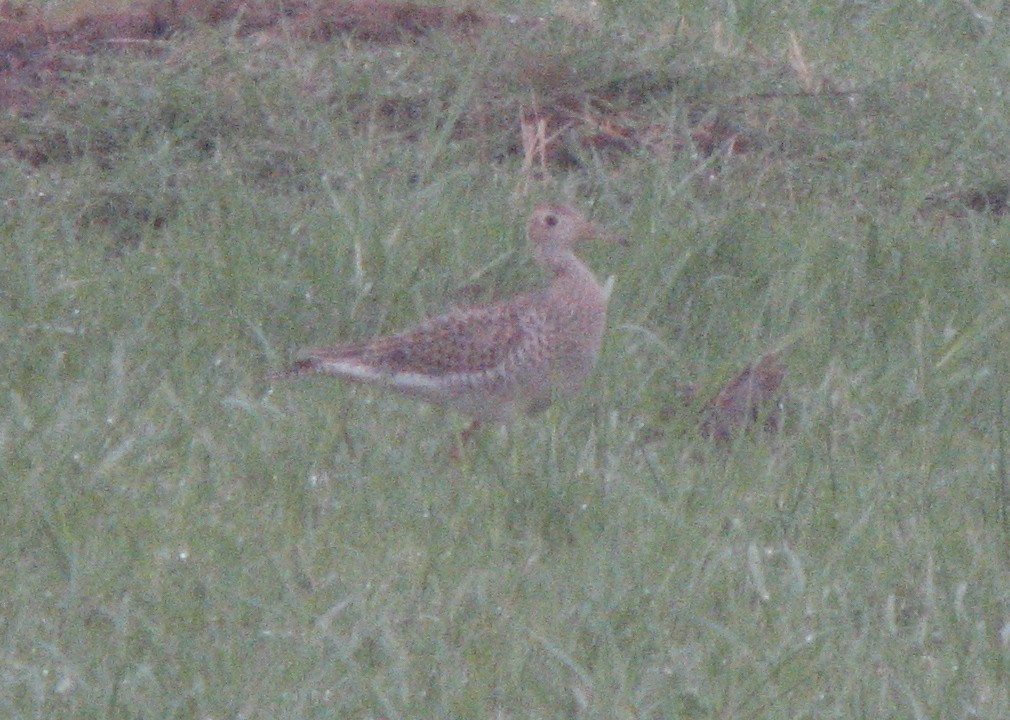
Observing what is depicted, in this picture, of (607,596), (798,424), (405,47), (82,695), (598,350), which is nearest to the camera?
(82,695)

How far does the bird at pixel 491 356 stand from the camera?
6453 millimetres

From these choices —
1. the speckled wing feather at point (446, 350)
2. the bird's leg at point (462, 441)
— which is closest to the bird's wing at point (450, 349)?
the speckled wing feather at point (446, 350)

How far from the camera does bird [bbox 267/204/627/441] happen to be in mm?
6453

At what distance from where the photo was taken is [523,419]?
6426 millimetres

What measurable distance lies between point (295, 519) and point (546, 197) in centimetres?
285

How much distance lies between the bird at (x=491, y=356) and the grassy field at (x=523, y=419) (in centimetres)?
14

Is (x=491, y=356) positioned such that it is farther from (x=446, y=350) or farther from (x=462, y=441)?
(x=462, y=441)

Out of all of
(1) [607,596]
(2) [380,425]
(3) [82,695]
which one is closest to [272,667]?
(3) [82,695]

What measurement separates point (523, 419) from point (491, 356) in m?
0.27

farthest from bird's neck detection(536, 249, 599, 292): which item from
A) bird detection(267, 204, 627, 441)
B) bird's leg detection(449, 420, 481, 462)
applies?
bird's leg detection(449, 420, 481, 462)

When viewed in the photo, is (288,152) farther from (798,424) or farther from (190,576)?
(190,576)

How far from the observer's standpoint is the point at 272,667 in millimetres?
4570

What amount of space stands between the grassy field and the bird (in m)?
0.14

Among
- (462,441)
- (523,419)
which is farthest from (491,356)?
(462,441)
